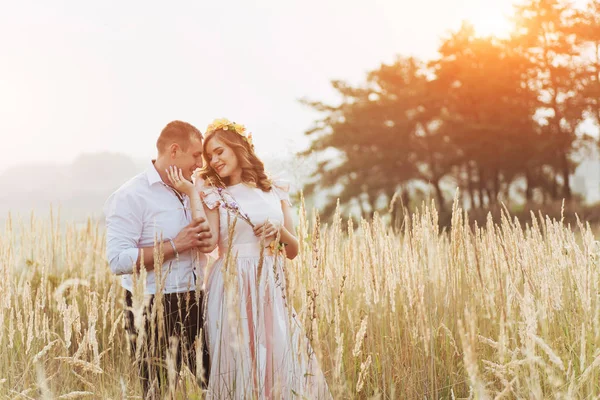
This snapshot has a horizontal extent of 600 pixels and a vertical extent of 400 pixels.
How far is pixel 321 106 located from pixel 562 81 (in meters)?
10.3

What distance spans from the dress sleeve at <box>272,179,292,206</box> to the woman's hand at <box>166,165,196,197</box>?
0.62 m

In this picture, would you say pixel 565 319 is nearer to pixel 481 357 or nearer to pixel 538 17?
pixel 481 357

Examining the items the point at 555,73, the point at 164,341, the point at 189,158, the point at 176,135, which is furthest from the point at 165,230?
the point at 555,73

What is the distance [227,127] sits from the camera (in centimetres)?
379

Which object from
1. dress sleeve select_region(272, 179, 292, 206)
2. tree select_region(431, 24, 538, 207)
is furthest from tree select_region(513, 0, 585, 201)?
dress sleeve select_region(272, 179, 292, 206)

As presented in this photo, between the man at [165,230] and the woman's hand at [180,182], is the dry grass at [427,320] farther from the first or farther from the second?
the woman's hand at [180,182]

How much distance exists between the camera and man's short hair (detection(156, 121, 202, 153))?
3604mm

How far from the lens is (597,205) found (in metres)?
21.2

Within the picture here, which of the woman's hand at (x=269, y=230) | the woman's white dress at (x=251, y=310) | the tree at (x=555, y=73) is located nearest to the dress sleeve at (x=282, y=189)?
the woman's white dress at (x=251, y=310)

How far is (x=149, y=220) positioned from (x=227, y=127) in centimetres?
70

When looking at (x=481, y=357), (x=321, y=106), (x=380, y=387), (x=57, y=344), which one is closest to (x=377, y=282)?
(x=380, y=387)

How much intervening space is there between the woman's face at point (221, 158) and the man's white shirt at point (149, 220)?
0.81 feet

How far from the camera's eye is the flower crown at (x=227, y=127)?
3.78 m

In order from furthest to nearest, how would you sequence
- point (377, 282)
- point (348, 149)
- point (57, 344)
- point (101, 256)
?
1. point (348, 149)
2. point (101, 256)
3. point (57, 344)
4. point (377, 282)
